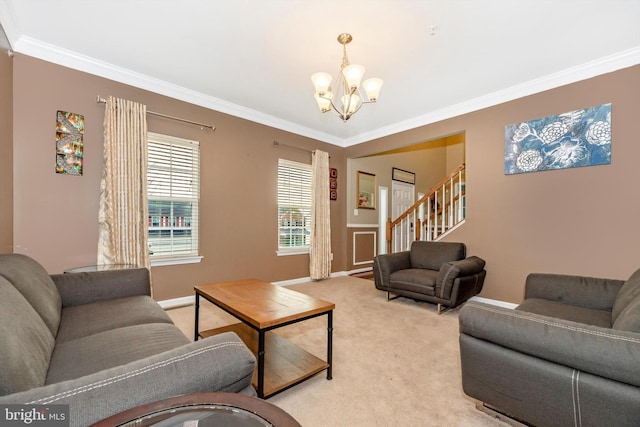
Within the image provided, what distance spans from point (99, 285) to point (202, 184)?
1858mm

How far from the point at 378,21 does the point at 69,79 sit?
3136 mm

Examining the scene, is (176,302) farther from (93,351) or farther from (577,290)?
(577,290)

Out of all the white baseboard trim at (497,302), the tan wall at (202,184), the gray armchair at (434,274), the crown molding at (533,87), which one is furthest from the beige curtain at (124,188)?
the white baseboard trim at (497,302)

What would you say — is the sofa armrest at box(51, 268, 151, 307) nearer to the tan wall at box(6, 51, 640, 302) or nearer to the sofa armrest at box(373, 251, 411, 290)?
the tan wall at box(6, 51, 640, 302)

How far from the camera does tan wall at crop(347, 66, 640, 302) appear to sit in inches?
107

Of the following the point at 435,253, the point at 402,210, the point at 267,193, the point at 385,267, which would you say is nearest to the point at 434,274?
the point at 435,253

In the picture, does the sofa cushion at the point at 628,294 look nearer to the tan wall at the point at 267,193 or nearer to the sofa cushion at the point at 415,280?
the tan wall at the point at 267,193

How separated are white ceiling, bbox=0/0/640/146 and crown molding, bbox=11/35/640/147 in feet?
0.04

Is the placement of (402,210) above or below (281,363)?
above

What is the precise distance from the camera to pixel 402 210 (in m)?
6.97

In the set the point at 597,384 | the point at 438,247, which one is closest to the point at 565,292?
the point at 597,384

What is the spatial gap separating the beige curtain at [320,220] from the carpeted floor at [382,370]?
1.53 m

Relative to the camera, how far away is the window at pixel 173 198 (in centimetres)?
337

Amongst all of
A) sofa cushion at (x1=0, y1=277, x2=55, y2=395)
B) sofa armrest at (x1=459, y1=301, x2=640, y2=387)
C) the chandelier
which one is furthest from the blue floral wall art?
sofa cushion at (x1=0, y1=277, x2=55, y2=395)
